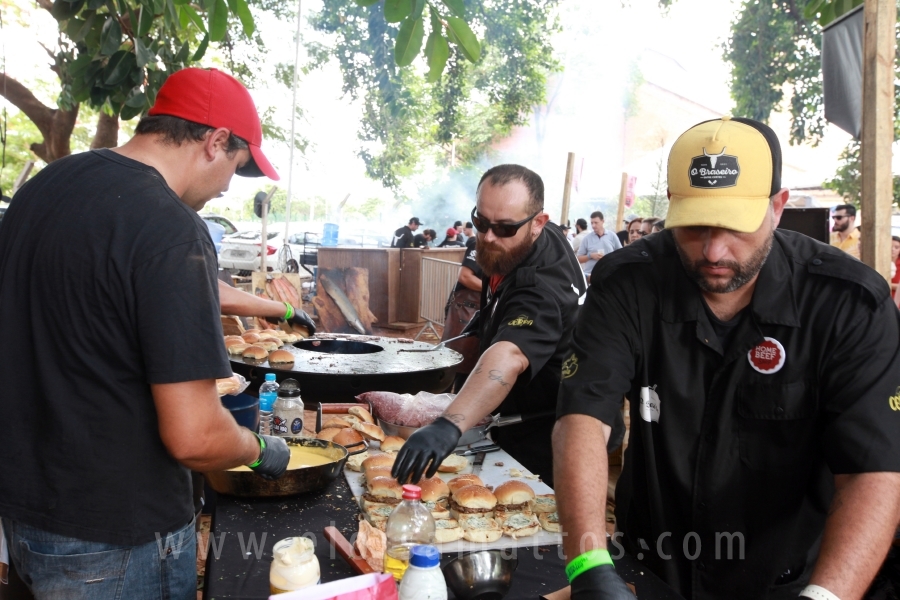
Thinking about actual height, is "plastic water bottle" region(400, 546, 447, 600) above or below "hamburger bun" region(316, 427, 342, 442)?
above

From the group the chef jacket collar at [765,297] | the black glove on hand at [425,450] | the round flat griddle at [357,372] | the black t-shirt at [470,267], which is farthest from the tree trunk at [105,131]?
the chef jacket collar at [765,297]

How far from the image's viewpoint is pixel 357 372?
12.3ft

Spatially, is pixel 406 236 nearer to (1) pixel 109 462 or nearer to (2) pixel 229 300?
(2) pixel 229 300

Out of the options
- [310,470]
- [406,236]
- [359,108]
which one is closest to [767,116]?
[406,236]

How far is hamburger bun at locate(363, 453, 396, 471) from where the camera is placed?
255 centimetres

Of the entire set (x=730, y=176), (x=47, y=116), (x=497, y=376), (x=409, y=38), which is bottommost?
(x=497, y=376)

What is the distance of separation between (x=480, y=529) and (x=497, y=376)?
26.4 inches

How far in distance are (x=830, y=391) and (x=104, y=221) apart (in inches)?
81.6

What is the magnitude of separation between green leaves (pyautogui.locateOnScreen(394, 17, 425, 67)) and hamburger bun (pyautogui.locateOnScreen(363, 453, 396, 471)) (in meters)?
1.64

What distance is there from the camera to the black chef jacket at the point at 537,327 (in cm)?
289

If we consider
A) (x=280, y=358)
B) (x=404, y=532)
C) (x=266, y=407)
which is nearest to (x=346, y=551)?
(x=404, y=532)

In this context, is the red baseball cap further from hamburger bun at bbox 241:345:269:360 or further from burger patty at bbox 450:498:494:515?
hamburger bun at bbox 241:345:269:360

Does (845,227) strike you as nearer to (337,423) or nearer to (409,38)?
(409,38)

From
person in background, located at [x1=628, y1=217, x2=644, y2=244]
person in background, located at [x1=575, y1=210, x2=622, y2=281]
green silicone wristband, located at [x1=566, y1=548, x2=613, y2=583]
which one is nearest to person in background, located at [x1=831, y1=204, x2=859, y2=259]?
person in background, located at [x1=628, y1=217, x2=644, y2=244]
